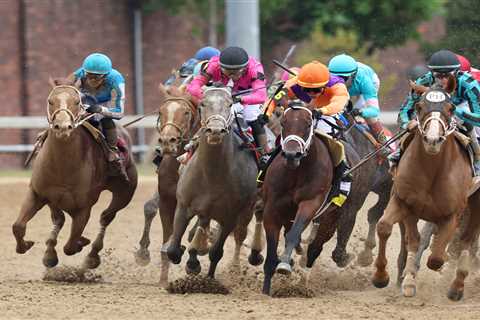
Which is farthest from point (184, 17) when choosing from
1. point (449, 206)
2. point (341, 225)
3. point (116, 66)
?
point (449, 206)

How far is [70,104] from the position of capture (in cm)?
1135

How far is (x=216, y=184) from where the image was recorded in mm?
11133

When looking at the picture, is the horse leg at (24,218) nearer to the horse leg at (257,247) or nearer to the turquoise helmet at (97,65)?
the turquoise helmet at (97,65)

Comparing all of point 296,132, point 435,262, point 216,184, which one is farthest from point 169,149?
point 435,262

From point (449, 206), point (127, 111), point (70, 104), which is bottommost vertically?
point (127, 111)

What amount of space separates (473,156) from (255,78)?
2.14 metres

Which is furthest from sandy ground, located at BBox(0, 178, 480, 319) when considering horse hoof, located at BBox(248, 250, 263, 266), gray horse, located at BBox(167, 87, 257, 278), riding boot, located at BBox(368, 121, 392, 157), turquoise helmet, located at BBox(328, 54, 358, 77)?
turquoise helmet, located at BBox(328, 54, 358, 77)

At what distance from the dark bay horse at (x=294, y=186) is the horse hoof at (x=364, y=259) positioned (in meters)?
2.31

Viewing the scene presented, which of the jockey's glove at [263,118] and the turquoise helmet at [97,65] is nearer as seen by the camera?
the jockey's glove at [263,118]

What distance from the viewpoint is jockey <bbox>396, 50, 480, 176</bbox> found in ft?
36.5

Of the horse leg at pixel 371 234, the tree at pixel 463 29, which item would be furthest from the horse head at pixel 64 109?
the tree at pixel 463 29

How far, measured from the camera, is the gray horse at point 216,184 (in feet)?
35.8

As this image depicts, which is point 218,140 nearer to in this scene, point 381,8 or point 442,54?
point 442,54

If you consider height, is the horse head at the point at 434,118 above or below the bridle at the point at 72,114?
above
